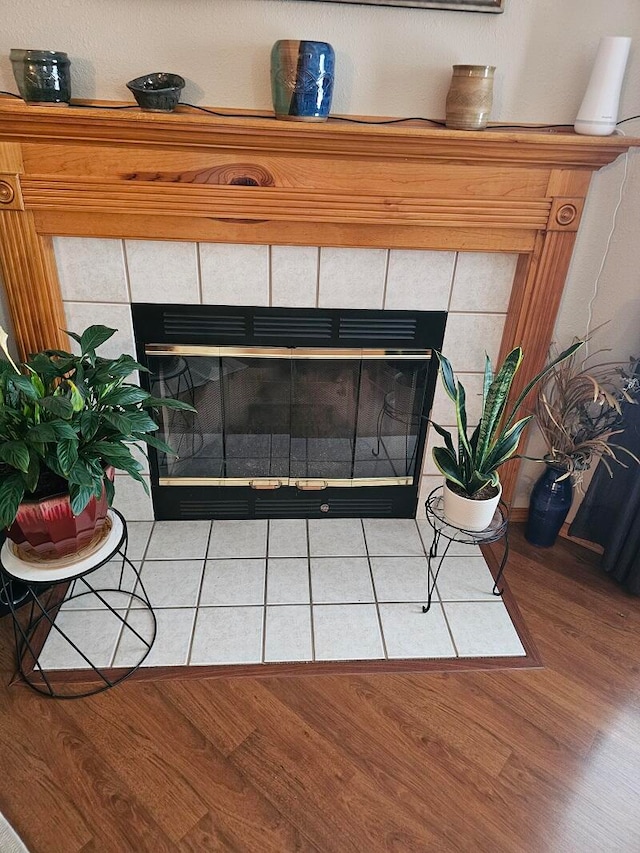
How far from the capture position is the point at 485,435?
174 centimetres

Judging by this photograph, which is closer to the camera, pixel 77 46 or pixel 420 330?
pixel 77 46

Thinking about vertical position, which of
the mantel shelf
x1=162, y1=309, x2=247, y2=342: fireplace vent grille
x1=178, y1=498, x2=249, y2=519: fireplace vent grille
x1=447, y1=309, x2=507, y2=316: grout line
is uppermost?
the mantel shelf

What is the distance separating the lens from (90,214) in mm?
1690

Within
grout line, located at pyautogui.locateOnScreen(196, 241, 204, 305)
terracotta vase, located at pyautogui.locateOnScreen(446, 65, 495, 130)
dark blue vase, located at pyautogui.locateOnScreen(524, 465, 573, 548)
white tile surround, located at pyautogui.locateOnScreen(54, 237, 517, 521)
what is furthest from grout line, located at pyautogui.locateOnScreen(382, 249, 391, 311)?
dark blue vase, located at pyautogui.locateOnScreen(524, 465, 573, 548)

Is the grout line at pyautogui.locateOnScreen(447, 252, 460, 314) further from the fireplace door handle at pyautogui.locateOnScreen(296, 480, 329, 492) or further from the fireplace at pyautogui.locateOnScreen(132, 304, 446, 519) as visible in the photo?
the fireplace door handle at pyautogui.locateOnScreen(296, 480, 329, 492)

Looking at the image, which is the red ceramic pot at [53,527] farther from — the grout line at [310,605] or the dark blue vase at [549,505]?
the dark blue vase at [549,505]

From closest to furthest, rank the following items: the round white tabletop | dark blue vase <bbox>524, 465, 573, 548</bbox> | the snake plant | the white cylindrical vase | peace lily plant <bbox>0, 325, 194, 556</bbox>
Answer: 1. peace lily plant <bbox>0, 325, 194, 556</bbox>
2. the round white tabletop
3. the white cylindrical vase
4. the snake plant
5. dark blue vase <bbox>524, 465, 573, 548</bbox>

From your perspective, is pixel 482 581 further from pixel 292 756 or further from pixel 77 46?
pixel 77 46

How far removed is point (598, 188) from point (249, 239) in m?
1.05

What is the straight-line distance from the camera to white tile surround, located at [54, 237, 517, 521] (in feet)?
5.85

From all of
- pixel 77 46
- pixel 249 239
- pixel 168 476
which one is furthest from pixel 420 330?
pixel 77 46

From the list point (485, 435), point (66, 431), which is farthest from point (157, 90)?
point (485, 435)

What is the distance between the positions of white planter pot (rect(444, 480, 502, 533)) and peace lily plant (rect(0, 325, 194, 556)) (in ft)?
2.76

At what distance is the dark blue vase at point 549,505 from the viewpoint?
208cm
